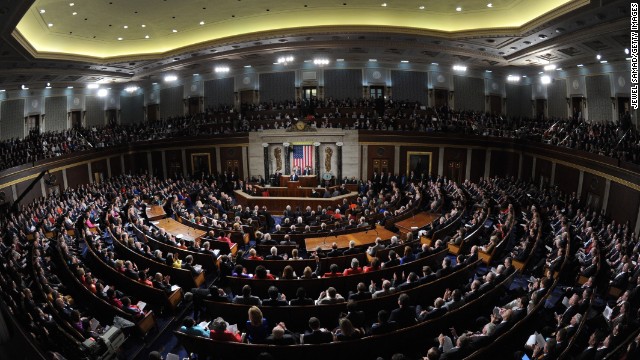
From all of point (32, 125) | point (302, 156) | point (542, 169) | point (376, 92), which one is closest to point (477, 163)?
point (542, 169)

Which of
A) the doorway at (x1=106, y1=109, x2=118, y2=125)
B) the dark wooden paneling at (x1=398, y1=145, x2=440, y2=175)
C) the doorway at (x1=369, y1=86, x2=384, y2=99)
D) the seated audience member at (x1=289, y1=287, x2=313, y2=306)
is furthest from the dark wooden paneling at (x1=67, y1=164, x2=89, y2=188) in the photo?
the seated audience member at (x1=289, y1=287, x2=313, y2=306)

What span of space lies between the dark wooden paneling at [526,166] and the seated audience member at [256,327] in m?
20.0

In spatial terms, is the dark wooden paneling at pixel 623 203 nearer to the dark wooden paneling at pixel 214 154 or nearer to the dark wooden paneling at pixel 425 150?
the dark wooden paneling at pixel 425 150

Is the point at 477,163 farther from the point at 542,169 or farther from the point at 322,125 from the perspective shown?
the point at 322,125

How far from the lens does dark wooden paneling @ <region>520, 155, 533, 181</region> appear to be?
20.8 metres

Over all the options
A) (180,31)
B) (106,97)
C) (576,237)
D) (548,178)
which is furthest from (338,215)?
(106,97)

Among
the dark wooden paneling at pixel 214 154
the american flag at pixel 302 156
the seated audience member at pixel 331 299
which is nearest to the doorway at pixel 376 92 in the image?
the american flag at pixel 302 156

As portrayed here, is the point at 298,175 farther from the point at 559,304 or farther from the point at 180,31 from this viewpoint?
the point at 559,304

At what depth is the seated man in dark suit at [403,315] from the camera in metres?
6.31

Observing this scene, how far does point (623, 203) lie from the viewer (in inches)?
544

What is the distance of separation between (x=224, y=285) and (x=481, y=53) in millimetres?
19098

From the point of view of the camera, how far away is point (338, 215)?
51.9 ft

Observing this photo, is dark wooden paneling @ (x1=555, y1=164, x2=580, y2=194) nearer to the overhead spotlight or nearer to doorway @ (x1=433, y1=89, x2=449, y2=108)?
doorway @ (x1=433, y1=89, x2=449, y2=108)

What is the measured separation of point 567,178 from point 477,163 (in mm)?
5865
